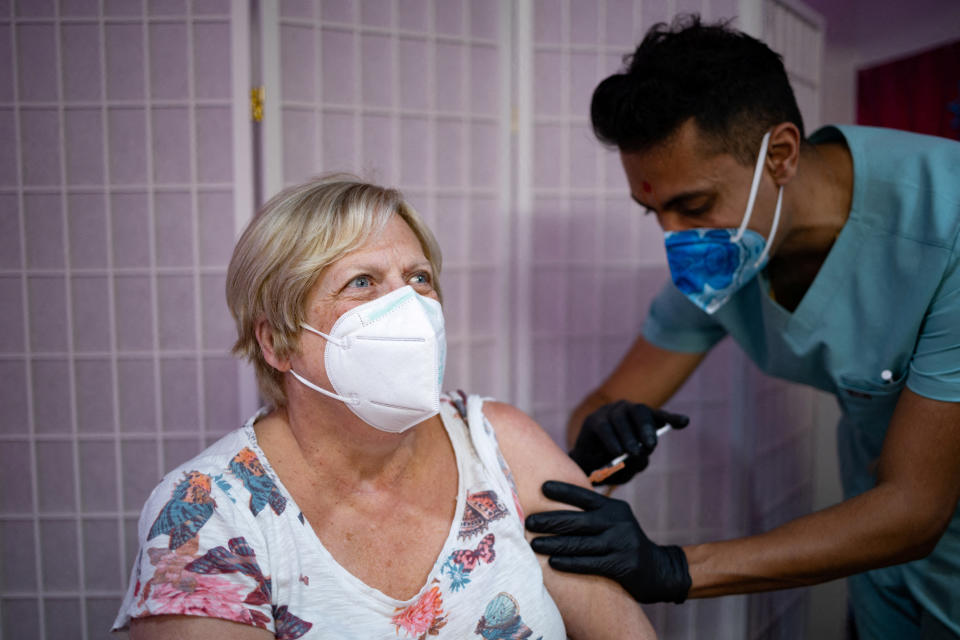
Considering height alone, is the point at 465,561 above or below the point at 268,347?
below

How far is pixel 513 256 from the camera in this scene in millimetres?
2164

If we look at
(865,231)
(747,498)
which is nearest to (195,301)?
(865,231)

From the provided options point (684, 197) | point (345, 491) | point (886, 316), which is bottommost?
point (345, 491)

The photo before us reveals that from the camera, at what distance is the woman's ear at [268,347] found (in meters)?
1.30

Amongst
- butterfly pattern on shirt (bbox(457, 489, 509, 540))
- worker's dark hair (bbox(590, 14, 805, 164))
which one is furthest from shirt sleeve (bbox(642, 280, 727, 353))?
butterfly pattern on shirt (bbox(457, 489, 509, 540))

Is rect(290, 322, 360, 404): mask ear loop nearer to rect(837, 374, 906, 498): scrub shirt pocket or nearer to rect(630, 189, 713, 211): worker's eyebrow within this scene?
rect(630, 189, 713, 211): worker's eyebrow

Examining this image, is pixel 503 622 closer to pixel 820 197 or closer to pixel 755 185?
pixel 755 185

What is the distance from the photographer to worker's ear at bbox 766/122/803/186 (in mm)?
1486

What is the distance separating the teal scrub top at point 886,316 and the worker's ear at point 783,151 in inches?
6.5

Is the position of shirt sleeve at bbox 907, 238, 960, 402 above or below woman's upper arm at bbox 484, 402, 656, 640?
above

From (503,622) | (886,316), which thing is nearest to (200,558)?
(503,622)

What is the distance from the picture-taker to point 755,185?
4.91 feet

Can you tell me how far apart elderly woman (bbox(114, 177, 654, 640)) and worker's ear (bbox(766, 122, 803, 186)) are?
2.71ft

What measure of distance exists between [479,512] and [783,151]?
1.06 m
